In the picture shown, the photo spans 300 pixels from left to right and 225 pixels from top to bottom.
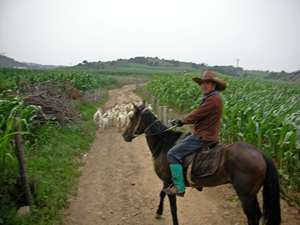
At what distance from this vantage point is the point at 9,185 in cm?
360

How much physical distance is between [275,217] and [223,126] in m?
2.88

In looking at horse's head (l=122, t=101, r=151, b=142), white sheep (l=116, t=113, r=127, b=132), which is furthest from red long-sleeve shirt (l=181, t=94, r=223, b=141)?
white sheep (l=116, t=113, r=127, b=132)

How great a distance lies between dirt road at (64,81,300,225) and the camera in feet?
13.5

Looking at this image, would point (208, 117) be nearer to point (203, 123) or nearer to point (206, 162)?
point (203, 123)

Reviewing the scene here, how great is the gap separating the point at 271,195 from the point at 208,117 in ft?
4.61

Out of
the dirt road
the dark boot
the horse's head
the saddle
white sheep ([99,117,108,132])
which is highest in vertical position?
the horse's head

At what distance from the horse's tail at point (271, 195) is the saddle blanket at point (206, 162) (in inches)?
26.1

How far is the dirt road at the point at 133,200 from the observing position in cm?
411

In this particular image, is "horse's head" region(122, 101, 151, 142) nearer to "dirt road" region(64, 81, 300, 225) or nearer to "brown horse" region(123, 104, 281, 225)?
"brown horse" region(123, 104, 281, 225)

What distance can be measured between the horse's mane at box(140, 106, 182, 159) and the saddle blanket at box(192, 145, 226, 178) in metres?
0.74

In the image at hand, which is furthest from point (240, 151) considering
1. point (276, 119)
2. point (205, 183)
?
point (276, 119)

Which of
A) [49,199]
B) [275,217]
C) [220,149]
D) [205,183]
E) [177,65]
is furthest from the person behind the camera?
[177,65]

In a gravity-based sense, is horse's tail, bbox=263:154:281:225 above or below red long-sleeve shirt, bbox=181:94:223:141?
below

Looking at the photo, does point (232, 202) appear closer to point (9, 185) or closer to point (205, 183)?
point (205, 183)
